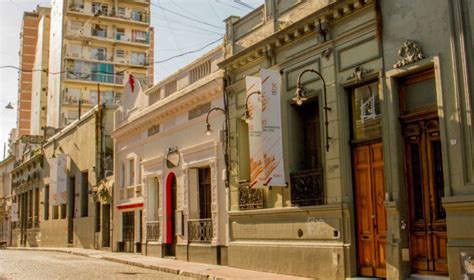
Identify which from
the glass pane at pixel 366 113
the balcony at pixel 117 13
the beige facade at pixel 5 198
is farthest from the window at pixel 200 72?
the balcony at pixel 117 13

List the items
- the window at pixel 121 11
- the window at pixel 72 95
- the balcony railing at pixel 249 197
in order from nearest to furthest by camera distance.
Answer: the balcony railing at pixel 249 197 → the window at pixel 72 95 → the window at pixel 121 11

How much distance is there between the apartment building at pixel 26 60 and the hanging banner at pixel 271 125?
215 ft

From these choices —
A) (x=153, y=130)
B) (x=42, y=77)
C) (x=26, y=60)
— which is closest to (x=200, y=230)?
(x=153, y=130)

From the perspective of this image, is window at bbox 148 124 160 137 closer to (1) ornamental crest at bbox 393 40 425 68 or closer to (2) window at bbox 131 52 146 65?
(1) ornamental crest at bbox 393 40 425 68

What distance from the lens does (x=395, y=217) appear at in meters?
10.8

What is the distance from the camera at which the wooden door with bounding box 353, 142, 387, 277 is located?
1152cm

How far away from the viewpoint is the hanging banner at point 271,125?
13.8 metres

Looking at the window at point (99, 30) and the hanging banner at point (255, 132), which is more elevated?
the window at point (99, 30)

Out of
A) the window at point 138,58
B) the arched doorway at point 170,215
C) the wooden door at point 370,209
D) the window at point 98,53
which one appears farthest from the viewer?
the window at point 138,58

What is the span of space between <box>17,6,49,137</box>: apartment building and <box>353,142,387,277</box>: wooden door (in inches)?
2675

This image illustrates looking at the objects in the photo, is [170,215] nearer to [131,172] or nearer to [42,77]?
[131,172]

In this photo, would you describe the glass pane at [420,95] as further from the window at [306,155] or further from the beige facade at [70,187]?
the beige facade at [70,187]

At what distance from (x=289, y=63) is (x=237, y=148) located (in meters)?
3.29

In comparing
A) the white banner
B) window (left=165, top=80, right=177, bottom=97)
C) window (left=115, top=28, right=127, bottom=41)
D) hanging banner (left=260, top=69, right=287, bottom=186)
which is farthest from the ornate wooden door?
window (left=115, top=28, right=127, bottom=41)
